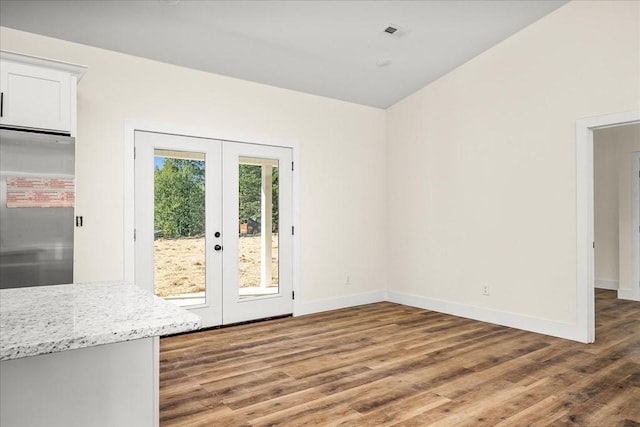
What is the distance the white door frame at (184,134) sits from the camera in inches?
159

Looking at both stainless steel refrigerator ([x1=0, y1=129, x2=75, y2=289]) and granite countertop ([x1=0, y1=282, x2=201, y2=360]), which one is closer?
granite countertop ([x1=0, y1=282, x2=201, y2=360])

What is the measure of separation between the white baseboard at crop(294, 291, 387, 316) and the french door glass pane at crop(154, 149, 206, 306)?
4.26 feet

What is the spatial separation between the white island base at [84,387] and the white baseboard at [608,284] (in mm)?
7490

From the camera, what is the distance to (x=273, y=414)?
8.29ft

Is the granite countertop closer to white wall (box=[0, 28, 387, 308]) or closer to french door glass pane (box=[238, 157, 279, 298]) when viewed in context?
white wall (box=[0, 28, 387, 308])

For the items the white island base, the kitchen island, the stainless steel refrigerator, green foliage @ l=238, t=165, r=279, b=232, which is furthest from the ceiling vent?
the white island base

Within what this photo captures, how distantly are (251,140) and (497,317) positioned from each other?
3.48 metres

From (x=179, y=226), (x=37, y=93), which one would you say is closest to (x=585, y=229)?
(x=179, y=226)

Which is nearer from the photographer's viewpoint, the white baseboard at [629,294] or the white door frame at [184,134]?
the white door frame at [184,134]

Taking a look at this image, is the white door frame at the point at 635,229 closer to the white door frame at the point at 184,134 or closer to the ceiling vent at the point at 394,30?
the ceiling vent at the point at 394,30

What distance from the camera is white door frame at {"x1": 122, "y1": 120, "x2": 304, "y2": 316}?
13.3ft

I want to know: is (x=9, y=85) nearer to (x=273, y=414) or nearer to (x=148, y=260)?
(x=148, y=260)

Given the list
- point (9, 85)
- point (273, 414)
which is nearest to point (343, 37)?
Answer: point (9, 85)

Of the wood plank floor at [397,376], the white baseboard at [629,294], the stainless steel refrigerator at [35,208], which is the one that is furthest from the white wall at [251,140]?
the white baseboard at [629,294]
